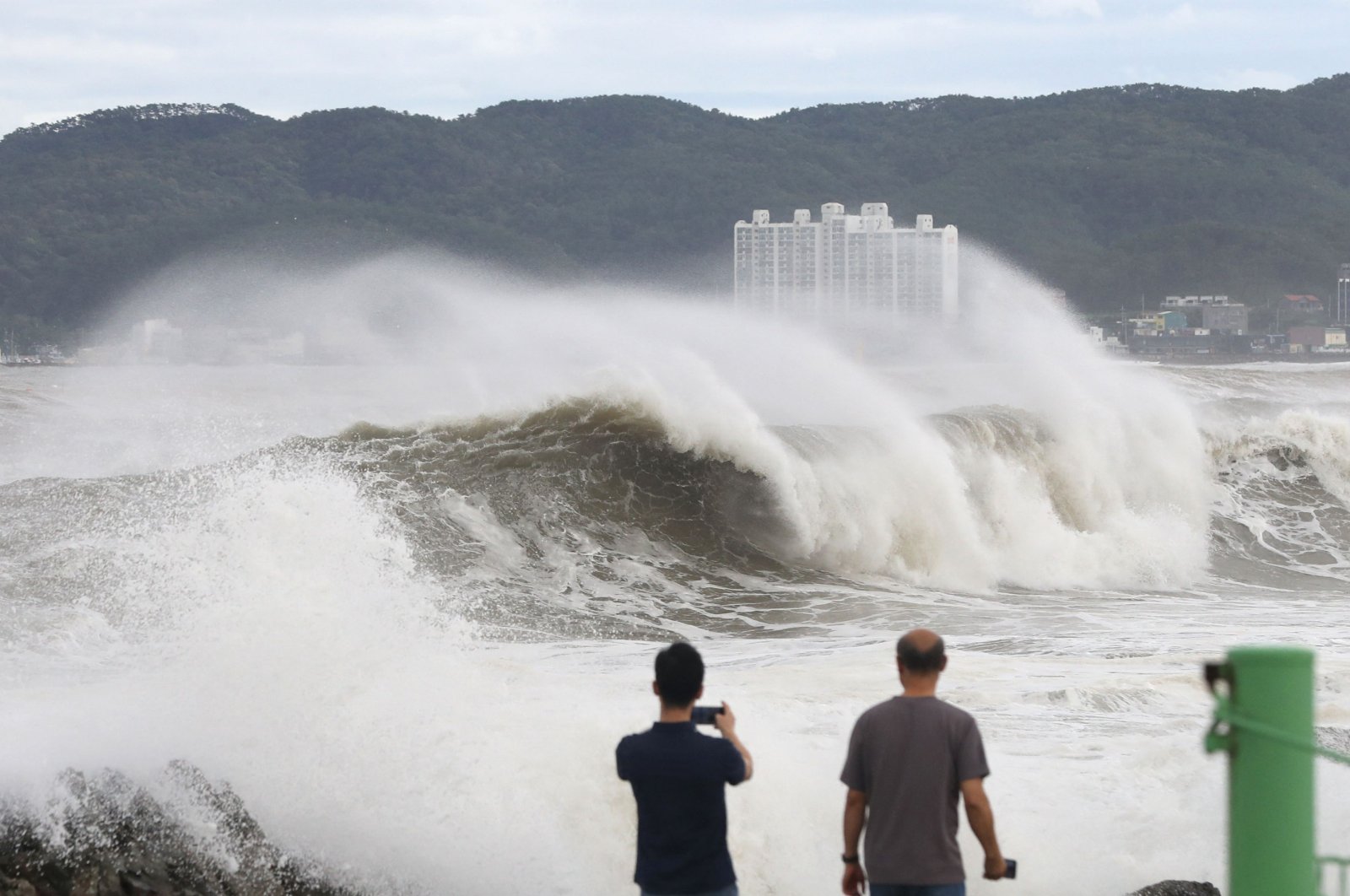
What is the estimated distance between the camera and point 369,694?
6.67 meters

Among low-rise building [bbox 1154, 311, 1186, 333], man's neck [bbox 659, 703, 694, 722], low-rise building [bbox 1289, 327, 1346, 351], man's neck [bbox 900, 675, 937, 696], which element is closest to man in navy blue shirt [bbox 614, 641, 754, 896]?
man's neck [bbox 659, 703, 694, 722]

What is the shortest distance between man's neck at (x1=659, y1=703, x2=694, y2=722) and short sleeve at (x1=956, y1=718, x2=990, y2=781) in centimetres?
65

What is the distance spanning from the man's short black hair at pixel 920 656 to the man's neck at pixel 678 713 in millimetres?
539

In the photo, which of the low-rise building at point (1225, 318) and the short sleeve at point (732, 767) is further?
the low-rise building at point (1225, 318)

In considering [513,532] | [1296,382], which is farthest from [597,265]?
[513,532]

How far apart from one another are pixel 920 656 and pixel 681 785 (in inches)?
25.9

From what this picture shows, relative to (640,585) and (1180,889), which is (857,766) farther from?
(640,585)

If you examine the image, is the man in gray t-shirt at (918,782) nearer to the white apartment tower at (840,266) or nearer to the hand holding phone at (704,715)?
the hand holding phone at (704,715)

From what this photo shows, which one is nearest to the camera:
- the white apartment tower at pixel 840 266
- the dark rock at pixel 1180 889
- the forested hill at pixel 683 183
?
the dark rock at pixel 1180 889

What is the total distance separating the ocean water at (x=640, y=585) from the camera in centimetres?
615

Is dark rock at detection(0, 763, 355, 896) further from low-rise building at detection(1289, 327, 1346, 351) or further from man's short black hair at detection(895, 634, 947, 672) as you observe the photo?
low-rise building at detection(1289, 327, 1346, 351)

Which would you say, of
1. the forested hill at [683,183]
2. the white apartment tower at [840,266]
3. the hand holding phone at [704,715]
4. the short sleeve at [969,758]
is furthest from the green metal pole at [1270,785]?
the forested hill at [683,183]

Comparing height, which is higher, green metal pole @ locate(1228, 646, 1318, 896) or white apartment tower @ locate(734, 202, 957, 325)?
white apartment tower @ locate(734, 202, 957, 325)

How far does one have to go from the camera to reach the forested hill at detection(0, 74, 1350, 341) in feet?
337
